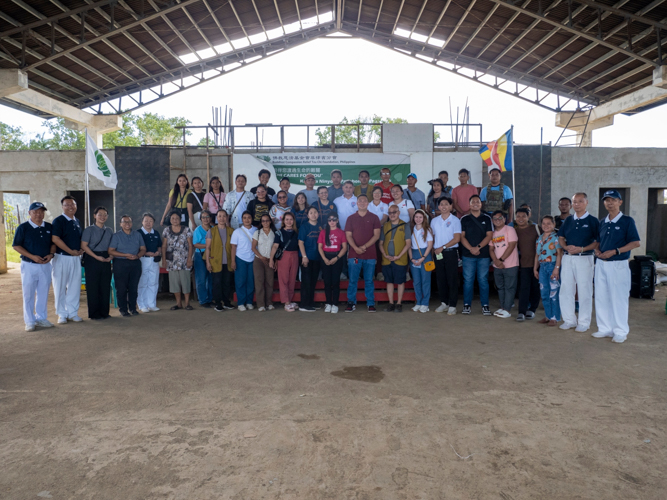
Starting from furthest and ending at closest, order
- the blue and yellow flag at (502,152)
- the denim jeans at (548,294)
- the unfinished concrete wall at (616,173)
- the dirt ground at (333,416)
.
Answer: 1. the unfinished concrete wall at (616,173)
2. the blue and yellow flag at (502,152)
3. the denim jeans at (548,294)
4. the dirt ground at (333,416)

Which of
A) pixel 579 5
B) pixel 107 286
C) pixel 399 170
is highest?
pixel 579 5

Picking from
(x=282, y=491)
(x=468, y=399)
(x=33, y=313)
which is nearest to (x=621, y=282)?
(x=468, y=399)

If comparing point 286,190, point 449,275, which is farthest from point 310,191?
point 449,275

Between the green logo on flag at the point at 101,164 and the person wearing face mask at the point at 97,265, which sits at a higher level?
the green logo on flag at the point at 101,164

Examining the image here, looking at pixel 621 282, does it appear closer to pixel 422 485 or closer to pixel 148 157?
pixel 422 485

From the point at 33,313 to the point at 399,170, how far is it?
8512mm

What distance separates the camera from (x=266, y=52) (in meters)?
16.8

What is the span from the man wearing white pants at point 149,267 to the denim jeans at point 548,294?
584 cm

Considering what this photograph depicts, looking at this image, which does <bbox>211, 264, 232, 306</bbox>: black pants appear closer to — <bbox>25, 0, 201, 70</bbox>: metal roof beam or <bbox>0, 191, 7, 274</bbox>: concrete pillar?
<bbox>25, 0, 201, 70</bbox>: metal roof beam

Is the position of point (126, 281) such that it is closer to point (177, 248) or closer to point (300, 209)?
point (177, 248)

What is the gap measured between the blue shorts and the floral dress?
322cm

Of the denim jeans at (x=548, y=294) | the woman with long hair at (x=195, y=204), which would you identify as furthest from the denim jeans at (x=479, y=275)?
the woman with long hair at (x=195, y=204)

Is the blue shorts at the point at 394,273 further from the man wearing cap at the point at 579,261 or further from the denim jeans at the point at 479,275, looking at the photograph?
the man wearing cap at the point at 579,261

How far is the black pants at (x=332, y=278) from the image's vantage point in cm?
664
